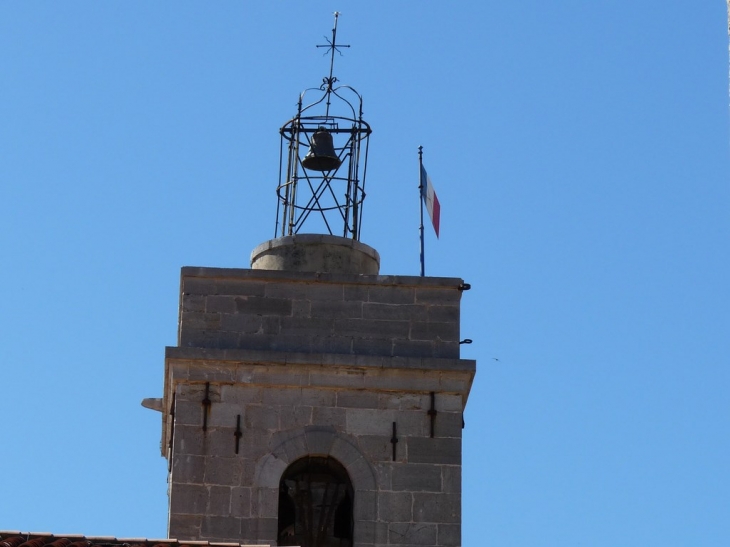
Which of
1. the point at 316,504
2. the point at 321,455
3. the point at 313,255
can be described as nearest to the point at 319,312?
the point at 313,255

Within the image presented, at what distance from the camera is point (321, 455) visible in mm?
25281

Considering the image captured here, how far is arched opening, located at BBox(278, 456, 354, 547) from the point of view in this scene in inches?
995

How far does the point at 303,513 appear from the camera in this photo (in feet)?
83.0

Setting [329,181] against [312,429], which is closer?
[312,429]

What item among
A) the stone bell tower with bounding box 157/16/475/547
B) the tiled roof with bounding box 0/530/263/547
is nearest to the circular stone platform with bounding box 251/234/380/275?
the stone bell tower with bounding box 157/16/475/547

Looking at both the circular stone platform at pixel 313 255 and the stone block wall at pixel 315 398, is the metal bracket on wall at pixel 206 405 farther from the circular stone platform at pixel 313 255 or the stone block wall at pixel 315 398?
the circular stone platform at pixel 313 255

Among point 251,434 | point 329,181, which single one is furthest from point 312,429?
point 329,181

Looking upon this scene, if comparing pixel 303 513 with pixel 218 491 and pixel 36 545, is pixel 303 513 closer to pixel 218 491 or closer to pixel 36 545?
pixel 218 491

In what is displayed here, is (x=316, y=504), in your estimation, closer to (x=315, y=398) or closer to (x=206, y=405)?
(x=315, y=398)

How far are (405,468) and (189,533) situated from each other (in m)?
2.15

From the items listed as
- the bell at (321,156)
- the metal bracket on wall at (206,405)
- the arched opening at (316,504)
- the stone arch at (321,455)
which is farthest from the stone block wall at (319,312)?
the bell at (321,156)

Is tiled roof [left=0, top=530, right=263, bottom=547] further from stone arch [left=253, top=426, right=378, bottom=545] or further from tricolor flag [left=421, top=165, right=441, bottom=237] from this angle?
tricolor flag [left=421, top=165, right=441, bottom=237]

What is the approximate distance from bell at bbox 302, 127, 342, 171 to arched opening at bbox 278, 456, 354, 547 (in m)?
3.46

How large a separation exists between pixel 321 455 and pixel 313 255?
2.21 metres
